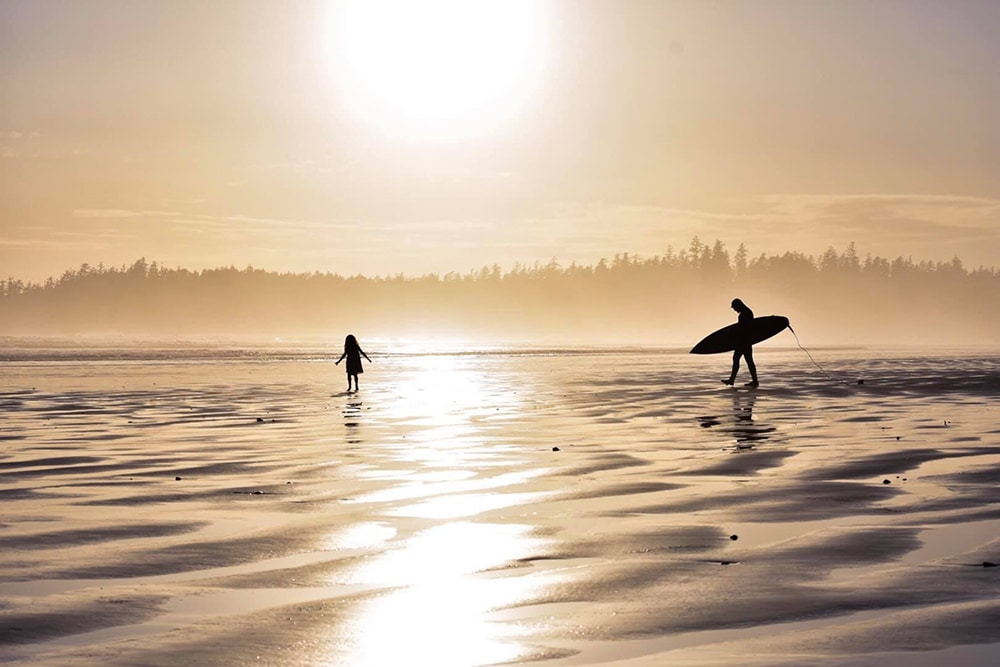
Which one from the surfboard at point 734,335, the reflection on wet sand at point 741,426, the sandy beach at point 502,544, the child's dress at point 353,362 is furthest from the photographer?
the surfboard at point 734,335

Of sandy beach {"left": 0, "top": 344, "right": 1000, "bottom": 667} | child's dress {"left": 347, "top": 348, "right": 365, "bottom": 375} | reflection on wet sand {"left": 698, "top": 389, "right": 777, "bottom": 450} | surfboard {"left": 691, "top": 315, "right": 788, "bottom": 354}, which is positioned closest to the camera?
sandy beach {"left": 0, "top": 344, "right": 1000, "bottom": 667}

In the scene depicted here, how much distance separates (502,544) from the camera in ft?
25.7

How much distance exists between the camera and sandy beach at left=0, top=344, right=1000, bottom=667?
5320mm

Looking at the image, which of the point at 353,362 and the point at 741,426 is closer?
the point at 741,426

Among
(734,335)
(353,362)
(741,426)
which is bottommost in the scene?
(741,426)

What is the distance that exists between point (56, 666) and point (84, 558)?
2669 mm

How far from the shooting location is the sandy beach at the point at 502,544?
17.5ft

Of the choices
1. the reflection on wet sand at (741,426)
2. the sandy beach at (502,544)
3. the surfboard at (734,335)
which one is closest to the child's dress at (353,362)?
the surfboard at (734,335)

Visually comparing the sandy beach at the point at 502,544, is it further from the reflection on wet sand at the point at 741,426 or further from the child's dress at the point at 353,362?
the child's dress at the point at 353,362

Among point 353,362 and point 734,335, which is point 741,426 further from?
point 734,335

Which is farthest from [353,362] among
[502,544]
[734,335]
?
[502,544]

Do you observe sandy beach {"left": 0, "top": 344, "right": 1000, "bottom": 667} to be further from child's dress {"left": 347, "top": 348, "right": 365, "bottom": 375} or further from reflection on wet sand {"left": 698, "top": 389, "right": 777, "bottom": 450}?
child's dress {"left": 347, "top": 348, "right": 365, "bottom": 375}

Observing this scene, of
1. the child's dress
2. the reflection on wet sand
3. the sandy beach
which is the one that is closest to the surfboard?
the child's dress

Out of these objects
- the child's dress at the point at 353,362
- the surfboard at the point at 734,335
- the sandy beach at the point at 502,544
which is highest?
the surfboard at the point at 734,335
